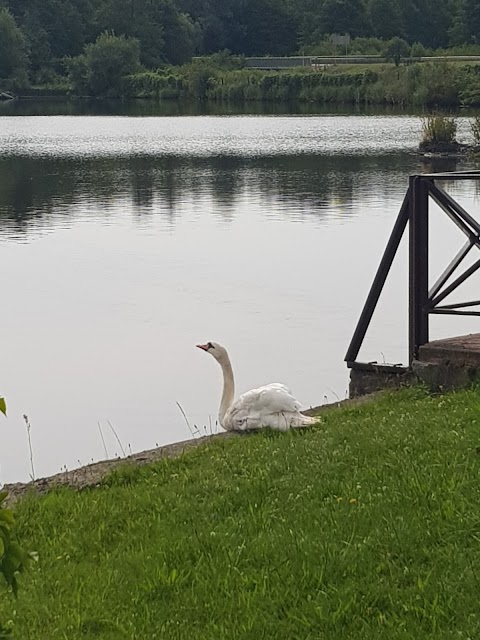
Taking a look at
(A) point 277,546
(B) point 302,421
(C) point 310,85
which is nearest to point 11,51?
(C) point 310,85

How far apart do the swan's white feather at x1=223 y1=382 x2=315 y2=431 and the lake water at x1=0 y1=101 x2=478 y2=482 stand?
7.24ft

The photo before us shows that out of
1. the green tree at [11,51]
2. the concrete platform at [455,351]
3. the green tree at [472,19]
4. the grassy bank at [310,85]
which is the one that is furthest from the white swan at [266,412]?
the green tree at [472,19]

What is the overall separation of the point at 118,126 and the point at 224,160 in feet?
81.4

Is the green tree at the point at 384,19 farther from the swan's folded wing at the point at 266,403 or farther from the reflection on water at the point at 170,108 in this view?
the swan's folded wing at the point at 266,403

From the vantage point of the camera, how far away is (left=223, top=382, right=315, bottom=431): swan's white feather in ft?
26.0

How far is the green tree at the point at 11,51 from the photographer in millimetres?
107812

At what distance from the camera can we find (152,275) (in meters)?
18.7

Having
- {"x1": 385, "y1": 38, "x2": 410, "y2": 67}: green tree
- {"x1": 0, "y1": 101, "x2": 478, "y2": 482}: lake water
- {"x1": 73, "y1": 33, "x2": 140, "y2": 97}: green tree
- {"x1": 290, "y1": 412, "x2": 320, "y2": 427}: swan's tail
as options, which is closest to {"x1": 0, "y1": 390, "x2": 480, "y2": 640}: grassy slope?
{"x1": 290, "y1": 412, "x2": 320, "y2": 427}: swan's tail

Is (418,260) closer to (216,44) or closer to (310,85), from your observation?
(310,85)

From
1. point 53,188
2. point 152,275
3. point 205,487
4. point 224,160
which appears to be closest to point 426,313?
point 205,487

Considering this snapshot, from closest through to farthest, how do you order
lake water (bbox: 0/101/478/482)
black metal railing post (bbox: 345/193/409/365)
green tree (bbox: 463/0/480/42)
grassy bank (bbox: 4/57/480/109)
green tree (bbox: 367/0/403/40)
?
black metal railing post (bbox: 345/193/409/365) < lake water (bbox: 0/101/478/482) < grassy bank (bbox: 4/57/480/109) < green tree (bbox: 463/0/480/42) < green tree (bbox: 367/0/403/40)

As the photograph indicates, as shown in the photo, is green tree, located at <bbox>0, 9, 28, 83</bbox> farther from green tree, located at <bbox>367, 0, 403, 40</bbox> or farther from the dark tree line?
green tree, located at <bbox>367, 0, 403, 40</bbox>

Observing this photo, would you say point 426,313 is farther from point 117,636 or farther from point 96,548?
point 117,636

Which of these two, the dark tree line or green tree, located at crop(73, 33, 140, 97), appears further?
the dark tree line
